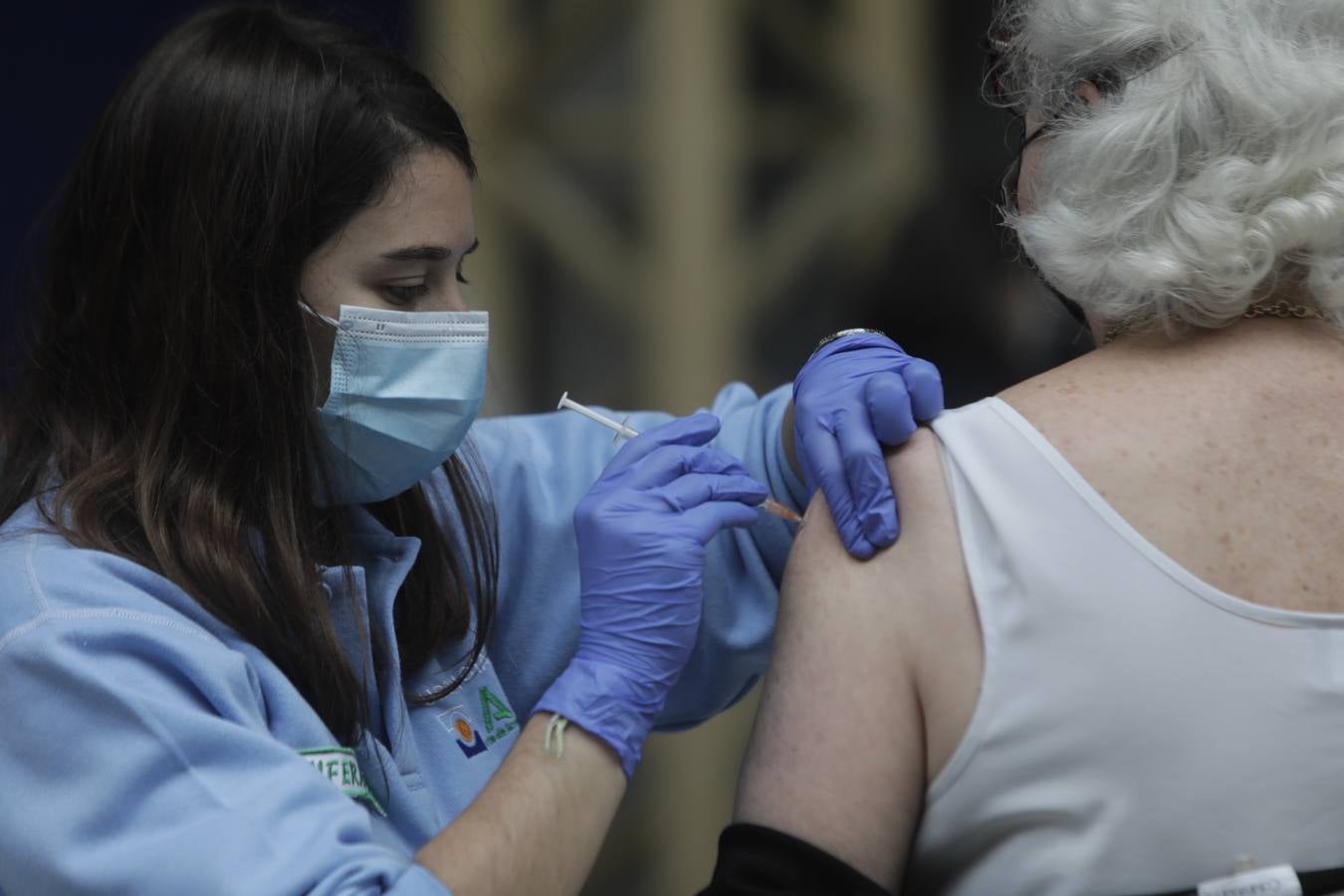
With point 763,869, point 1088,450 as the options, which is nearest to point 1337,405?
point 1088,450

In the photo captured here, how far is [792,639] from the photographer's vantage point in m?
1.25

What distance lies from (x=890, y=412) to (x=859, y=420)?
48mm

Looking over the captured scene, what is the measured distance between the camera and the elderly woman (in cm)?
112

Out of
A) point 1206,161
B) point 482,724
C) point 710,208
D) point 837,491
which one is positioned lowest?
point 482,724

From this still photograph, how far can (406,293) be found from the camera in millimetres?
1564

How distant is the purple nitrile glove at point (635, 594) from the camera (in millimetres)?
1438

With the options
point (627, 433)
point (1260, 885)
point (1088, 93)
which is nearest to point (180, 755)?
point (627, 433)

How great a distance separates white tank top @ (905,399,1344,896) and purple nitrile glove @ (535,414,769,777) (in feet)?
1.36

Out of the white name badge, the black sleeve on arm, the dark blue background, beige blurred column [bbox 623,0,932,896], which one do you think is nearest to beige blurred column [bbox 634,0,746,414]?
beige blurred column [bbox 623,0,932,896]

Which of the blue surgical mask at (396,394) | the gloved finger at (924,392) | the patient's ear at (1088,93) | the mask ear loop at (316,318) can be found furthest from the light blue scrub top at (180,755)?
the patient's ear at (1088,93)

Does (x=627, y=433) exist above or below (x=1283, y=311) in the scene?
below

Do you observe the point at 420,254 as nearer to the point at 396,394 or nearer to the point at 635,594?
the point at 396,394

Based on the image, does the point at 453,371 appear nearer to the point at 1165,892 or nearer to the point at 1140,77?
the point at 1140,77

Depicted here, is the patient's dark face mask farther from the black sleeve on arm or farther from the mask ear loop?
the mask ear loop
